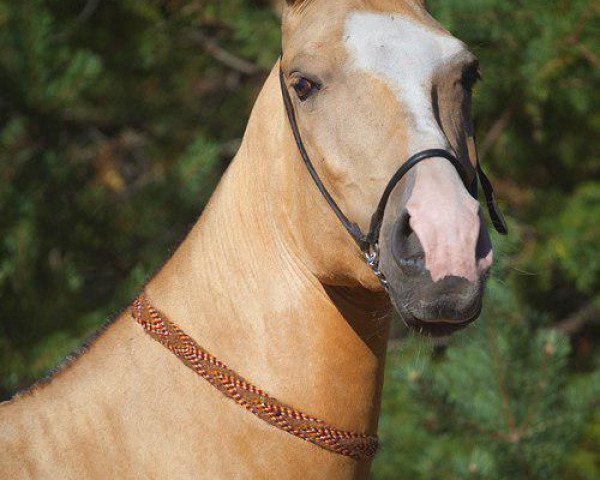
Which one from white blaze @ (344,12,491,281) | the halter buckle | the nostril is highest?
white blaze @ (344,12,491,281)

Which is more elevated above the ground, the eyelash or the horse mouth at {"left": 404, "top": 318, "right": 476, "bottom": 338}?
the eyelash

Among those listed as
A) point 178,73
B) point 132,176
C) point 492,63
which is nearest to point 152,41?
point 178,73

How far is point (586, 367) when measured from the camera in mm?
6688

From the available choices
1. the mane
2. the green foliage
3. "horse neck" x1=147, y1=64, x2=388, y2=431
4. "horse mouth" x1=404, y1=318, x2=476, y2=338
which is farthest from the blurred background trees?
"horse mouth" x1=404, y1=318, x2=476, y2=338

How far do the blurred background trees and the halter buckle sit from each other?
2.02 metres

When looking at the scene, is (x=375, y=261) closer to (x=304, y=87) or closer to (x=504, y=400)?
(x=304, y=87)

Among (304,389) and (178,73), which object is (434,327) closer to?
(304,389)

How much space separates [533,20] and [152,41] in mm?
2427

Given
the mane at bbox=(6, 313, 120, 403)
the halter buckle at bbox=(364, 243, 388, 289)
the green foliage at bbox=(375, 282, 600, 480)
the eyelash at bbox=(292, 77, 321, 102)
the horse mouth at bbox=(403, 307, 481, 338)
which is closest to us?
the horse mouth at bbox=(403, 307, 481, 338)

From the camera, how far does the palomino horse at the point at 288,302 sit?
2.22 meters

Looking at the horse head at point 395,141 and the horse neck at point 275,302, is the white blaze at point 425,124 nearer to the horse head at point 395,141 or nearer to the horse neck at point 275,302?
the horse head at point 395,141

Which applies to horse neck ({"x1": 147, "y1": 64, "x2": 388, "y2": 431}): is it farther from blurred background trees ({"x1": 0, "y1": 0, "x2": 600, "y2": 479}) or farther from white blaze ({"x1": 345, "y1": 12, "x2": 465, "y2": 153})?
blurred background trees ({"x1": 0, "y1": 0, "x2": 600, "y2": 479})

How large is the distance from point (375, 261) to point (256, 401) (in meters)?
0.46

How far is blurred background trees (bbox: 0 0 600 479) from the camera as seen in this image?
14.4 ft
